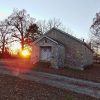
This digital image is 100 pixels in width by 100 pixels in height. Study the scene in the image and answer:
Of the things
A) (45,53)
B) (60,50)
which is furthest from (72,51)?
(45,53)

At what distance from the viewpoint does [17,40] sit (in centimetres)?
4925

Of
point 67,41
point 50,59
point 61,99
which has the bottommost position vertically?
point 61,99

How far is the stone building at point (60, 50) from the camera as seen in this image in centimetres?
2455

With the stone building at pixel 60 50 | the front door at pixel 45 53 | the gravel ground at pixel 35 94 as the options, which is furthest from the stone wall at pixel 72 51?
the gravel ground at pixel 35 94

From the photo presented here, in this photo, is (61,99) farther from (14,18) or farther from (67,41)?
(14,18)

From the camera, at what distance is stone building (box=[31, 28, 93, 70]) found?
24545mm

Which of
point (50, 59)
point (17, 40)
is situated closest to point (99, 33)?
point (50, 59)

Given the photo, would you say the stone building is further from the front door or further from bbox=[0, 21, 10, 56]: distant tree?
bbox=[0, 21, 10, 56]: distant tree

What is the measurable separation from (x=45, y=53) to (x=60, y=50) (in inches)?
84.6

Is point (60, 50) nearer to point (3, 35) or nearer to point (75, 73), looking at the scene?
point (75, 73)

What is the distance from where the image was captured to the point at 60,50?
983 inches

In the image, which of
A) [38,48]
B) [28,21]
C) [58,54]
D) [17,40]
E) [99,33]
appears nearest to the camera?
[58,54]

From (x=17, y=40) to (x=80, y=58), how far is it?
27.3m

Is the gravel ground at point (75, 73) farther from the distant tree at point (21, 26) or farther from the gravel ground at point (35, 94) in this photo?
the distant tree at point (21, 26)
